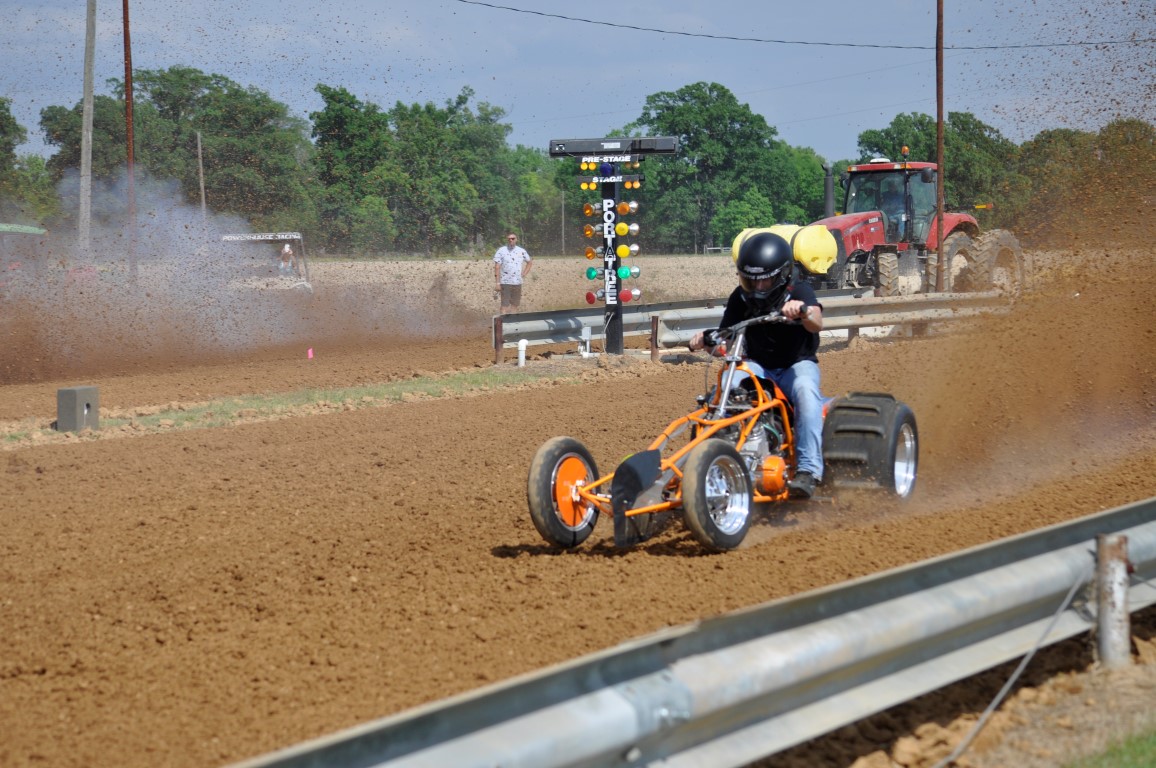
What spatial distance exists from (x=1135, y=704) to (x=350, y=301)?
81.6 ft

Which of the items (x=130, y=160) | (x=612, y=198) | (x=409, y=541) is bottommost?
(x=409, y=541)

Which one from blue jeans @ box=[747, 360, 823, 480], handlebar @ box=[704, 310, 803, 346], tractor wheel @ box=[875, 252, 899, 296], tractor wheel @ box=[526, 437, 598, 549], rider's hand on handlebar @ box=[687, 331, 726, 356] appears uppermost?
tractor wheel @ box=[875, 252, 899, 296]

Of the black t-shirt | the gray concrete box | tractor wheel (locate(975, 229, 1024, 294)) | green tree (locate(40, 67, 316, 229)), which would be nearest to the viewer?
the black t-shirt

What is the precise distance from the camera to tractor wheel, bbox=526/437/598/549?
691cm

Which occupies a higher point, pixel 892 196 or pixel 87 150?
pixel 87 150

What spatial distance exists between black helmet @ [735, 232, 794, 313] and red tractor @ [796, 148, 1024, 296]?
16.0 metres

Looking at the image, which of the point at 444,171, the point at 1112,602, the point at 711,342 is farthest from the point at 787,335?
the point at 444,171

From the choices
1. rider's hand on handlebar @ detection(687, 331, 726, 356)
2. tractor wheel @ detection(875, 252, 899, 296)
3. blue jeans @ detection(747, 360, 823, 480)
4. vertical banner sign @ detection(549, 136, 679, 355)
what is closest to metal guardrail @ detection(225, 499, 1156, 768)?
blue jeans @ detection(747, 360, 823, 480)

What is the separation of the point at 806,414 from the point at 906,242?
1789 cm

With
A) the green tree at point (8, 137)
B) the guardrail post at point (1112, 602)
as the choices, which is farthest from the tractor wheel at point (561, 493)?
the green tree at point (8, 137)

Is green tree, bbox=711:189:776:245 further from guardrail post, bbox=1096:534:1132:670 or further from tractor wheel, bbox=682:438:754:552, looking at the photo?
guardrail post, bbox=1096:534:1132:670

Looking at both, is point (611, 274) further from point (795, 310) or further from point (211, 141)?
point (211, 141)

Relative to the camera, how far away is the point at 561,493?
278 inches

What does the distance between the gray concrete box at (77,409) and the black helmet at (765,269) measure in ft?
27.8
